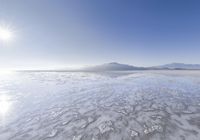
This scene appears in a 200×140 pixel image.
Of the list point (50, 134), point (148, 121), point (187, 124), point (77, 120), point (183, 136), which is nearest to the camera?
point (183, 136)

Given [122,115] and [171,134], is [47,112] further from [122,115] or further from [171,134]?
[171,134]

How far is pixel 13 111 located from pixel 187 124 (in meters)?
8.22

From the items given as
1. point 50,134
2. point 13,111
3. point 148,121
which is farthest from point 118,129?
point 13,111

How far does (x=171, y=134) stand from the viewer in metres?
3.25

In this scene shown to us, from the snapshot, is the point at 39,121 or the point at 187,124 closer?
the point at 187,124

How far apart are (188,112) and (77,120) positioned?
5134mm

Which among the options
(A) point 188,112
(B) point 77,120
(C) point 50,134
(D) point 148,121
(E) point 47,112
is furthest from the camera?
(E) point 47,112

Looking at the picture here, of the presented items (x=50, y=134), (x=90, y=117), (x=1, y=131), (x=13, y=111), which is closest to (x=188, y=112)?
(x=90, y=117)

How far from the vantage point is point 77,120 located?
14.6ft

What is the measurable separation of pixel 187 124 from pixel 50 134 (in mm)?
4963

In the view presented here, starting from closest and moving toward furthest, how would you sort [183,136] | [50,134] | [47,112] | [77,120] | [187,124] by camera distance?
[183,136]
[50,134]
[187,124]
[77,120]
[47,112]

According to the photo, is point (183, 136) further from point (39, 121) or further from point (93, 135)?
point (39, 121)

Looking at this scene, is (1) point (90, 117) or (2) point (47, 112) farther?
(2) point (47, 112)

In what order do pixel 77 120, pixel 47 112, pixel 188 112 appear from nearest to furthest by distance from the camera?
1. pixel 77 120
2. pixel 188 112
3. pixel 47 112
